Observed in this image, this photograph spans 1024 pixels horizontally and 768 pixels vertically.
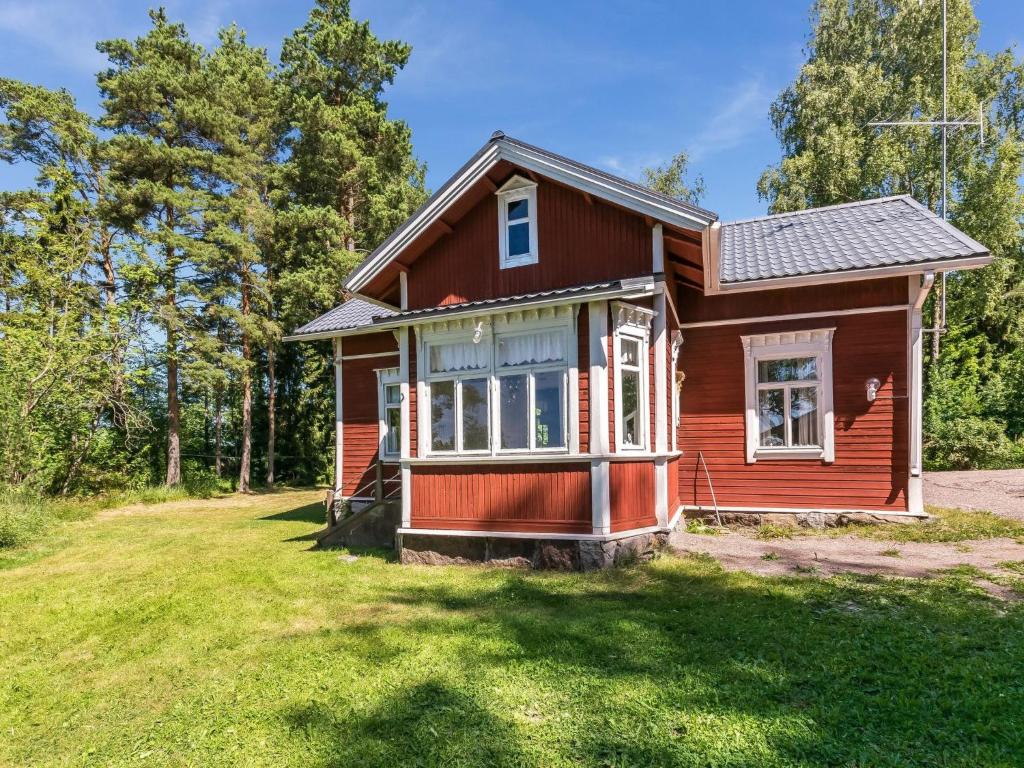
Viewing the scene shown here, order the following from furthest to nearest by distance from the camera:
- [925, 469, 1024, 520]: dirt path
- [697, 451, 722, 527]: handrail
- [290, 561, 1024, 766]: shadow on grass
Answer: [925, 469, 1024, 520]: dirt path → [697, 451, 722, 527]: handrail → [290, 561, 1024, 766]: shadow on grass

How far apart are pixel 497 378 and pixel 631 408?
184cm

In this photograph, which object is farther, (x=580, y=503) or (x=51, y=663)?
(x=580, y=503)

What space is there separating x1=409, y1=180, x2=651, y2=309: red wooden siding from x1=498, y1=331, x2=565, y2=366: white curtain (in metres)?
0.85

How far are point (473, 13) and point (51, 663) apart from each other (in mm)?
11541

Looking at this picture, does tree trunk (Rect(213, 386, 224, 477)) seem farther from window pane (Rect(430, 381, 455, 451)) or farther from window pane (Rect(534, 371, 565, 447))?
window pane (Rect(534, 371, 565, 447))

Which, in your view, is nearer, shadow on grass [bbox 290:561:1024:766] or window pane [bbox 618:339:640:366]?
shadow on grass [bbox 290:561:1024:766]

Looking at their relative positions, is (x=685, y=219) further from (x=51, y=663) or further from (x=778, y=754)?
(x=51, y=663)

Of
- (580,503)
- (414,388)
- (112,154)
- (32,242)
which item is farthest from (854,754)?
(112,154)

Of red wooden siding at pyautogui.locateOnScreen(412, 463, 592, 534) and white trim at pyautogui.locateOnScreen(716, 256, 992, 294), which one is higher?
white trim at pyautogui.locateOnScreen(716, 256, 992, 294)

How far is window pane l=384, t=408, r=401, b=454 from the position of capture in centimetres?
1223

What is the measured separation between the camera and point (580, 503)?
275 inches

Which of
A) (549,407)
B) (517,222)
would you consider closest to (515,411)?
(549,407)

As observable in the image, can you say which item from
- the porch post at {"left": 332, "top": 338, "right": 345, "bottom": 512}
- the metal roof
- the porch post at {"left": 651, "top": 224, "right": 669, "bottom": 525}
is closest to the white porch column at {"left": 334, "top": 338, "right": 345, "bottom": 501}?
the porch post at {"left": 332, "top": 338, "right": 345, "bottom": 512}

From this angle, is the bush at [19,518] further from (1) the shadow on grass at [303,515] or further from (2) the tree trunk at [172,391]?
(2) the tree trunk at [172,391]
